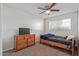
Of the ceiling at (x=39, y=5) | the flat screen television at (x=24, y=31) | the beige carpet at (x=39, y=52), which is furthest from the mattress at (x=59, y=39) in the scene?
the ceiling at (x=39, y=5)

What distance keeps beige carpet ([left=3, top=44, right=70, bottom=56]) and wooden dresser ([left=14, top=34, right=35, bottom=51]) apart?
0.22ft

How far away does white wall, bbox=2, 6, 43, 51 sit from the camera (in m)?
1.21

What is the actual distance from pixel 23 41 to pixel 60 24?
71 centimetres

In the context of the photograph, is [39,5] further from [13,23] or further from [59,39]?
[59,39]

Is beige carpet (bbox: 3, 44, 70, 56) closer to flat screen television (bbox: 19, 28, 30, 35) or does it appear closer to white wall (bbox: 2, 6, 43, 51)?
white wall (bbox: 2, 6, 43, 51)

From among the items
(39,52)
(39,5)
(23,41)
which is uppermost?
(39,5)

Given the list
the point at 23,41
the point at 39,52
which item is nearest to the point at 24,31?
the point at 23,41

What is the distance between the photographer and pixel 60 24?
1.32m

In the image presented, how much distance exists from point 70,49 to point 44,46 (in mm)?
443

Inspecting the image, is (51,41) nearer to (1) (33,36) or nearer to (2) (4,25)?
(1) (33,36)

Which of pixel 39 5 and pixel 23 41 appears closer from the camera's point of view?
pixel 39 5

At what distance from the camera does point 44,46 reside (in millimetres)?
1400

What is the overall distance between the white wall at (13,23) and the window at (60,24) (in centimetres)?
20

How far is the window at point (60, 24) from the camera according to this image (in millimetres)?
1250
